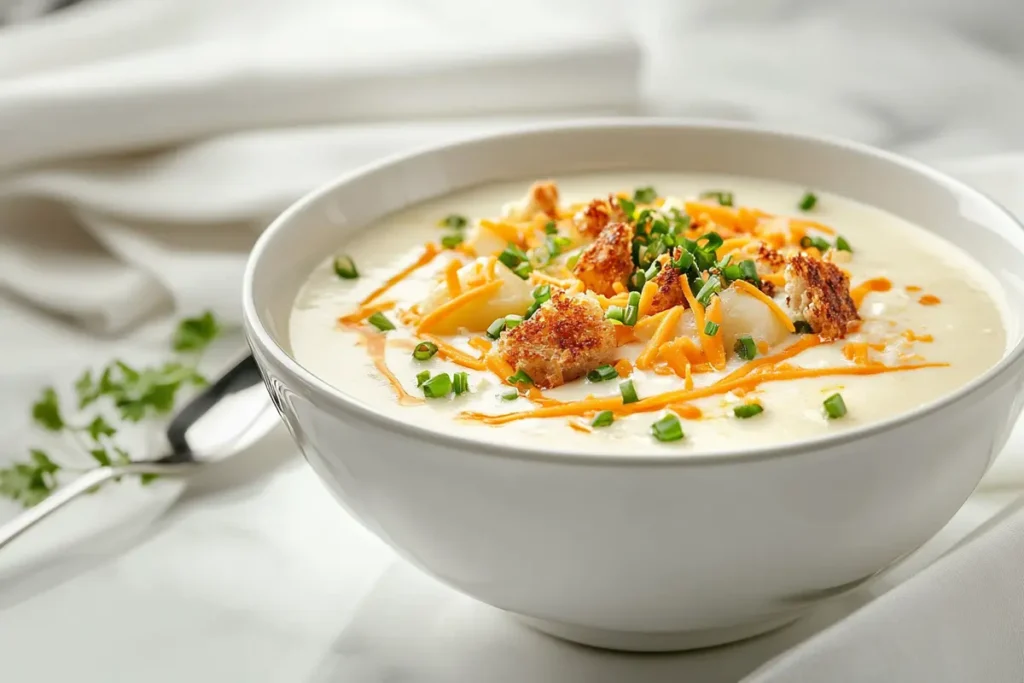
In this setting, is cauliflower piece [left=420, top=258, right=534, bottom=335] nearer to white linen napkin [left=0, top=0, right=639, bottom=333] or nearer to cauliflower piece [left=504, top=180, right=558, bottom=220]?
cauliflower piece [left=504, top=180, right=558, bottom=220]

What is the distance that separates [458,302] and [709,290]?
37 cm

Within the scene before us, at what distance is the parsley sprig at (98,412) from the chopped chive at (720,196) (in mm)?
1092

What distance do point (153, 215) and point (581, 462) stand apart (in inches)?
77.8

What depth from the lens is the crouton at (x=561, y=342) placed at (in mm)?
1710

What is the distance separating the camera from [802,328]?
1854 mm

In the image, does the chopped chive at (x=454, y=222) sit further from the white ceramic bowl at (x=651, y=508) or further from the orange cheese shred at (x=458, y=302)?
the white ceramic bowl at (x=651, y=508)

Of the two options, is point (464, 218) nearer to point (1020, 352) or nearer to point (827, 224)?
point (827, 224)

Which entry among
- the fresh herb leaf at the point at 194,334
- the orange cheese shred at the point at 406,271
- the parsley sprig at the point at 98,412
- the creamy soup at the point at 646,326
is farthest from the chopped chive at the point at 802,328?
the fresh herb leaf at the point at 194,334

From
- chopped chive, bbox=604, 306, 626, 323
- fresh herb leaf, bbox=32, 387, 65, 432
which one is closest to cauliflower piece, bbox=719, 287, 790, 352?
chopped chive, bbox=604, 306, 626, 323

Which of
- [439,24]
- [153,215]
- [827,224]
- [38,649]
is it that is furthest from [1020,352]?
[439,24]

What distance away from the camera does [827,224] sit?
2355mm

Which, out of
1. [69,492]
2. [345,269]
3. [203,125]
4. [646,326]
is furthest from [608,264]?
[203,125]

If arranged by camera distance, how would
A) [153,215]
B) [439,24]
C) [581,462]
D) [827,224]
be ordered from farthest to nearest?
[439,24] < [153,215] < [827,224] < [581,462]

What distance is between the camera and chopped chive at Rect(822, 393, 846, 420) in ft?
5.43
